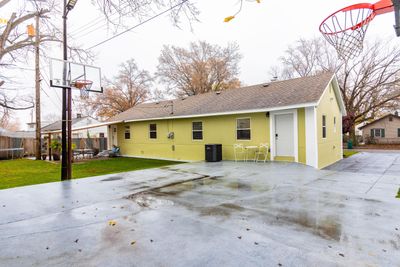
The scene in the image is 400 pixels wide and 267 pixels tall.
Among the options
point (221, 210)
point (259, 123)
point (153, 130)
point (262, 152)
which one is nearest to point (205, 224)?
point (221, 210)

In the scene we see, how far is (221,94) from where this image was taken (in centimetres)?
1482

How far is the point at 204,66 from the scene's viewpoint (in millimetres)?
28625

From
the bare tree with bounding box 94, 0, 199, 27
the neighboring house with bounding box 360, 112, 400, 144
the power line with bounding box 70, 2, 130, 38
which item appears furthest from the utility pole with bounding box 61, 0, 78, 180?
the neighboring house with bounding box 360, 112, 400, 144

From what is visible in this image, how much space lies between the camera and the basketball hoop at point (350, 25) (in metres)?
4.29

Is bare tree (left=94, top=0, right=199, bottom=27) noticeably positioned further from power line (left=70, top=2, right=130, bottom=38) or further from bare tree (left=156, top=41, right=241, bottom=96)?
bare tree (left=156, top=41, right=241, bottom=96)

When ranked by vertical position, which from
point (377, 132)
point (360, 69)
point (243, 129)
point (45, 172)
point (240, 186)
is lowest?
Result: point (45, 172)

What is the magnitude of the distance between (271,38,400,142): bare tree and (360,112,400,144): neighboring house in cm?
493

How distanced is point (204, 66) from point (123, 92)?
38.1 ft

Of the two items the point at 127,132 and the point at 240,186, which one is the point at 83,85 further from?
the point at 127,132

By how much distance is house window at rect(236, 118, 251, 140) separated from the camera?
1129 centimetres

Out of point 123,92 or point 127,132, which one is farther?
point 123,92

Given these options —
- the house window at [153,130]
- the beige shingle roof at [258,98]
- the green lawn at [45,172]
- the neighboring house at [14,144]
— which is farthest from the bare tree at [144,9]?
the neighboring house at [14,144]

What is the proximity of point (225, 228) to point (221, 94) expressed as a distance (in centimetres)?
1191

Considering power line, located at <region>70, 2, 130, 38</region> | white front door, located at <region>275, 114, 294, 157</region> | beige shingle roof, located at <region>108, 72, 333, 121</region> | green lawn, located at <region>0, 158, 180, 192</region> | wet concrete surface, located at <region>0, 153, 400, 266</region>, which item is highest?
power line, located at <region>70, 2, 130, 38</region>
